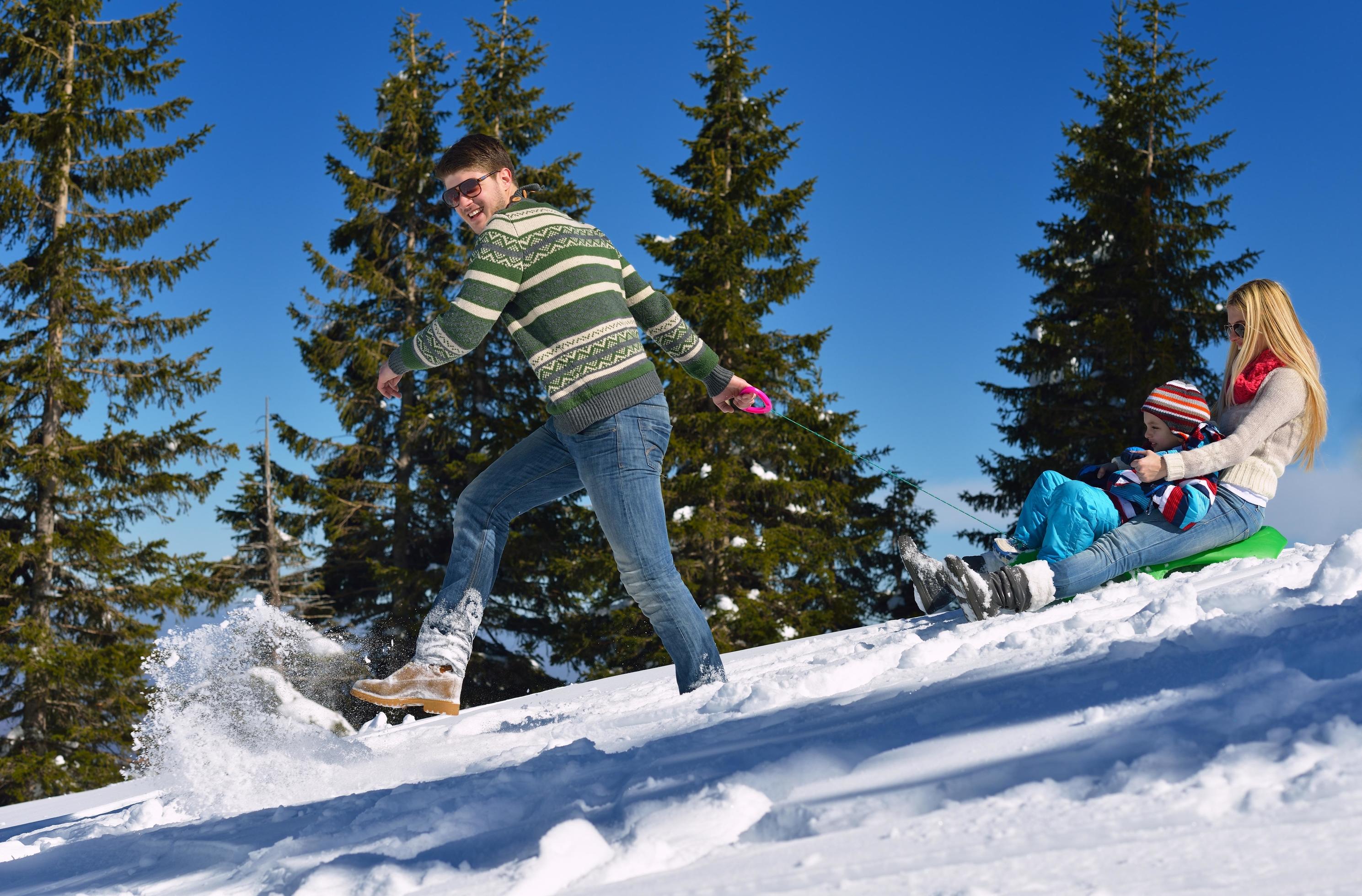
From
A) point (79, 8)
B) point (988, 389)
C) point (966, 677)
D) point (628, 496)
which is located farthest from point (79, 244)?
point (966, 677)

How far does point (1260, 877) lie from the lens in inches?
41.8

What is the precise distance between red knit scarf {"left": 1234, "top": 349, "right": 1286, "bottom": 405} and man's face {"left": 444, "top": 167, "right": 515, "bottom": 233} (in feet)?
10.4

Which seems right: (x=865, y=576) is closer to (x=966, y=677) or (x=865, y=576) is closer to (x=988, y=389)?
(x=988, y=389)

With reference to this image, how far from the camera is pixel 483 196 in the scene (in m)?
2.95

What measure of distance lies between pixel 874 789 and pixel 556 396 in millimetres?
1663

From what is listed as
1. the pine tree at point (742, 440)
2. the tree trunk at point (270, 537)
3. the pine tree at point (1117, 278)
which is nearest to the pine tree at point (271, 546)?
the tree trunk at point (270, 537)

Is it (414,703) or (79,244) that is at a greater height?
(79,244)

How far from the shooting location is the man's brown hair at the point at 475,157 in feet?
9.68

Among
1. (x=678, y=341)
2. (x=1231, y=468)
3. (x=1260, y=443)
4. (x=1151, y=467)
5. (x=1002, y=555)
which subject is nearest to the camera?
(x=678, y=341)

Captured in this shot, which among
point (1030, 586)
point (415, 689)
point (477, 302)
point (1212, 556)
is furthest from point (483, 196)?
point (1212, 556)

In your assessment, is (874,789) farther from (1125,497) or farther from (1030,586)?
(1125,497)

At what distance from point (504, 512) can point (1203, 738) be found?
7.00ft

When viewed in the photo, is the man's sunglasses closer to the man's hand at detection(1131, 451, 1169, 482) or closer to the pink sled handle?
the pink sled handle

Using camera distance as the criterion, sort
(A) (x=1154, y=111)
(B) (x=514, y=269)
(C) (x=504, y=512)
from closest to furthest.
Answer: (B) (x=514, y=269) → (C) (x=504, y=512) → (A) (x=1154, y=111)
